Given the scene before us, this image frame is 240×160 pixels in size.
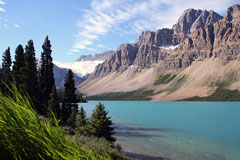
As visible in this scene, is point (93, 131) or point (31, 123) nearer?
point (31, 123)

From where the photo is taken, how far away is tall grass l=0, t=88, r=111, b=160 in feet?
5.89

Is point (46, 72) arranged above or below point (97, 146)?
above

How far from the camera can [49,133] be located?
189 centimetres

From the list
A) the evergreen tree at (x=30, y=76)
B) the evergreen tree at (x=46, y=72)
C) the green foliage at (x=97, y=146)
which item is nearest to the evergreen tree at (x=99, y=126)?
the green foliage at (x=97, y=146)

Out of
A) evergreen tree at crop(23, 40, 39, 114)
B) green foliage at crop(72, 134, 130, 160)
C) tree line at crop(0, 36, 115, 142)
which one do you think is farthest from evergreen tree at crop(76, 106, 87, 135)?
evergreen tree at crop(23, 40, 39, 114)

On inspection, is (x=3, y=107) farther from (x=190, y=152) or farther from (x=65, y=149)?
(x=190, y=152)

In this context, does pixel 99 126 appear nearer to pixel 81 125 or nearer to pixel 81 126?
pixel 81 126

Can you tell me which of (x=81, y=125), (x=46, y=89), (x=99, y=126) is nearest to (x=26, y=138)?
(x=99, y=126)

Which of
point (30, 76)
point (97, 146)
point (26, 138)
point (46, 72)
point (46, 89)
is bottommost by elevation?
point (97, 146)

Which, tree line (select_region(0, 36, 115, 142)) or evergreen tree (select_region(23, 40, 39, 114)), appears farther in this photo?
evergreen tree (select_region(23, 40, 39, 114))

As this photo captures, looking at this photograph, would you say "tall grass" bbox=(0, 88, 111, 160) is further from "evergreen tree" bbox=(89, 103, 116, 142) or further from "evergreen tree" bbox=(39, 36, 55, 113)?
"evergreen tree" bbox=(39, 36, 55, 113)

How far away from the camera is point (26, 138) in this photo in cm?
179

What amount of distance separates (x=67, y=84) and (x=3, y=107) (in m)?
42.4

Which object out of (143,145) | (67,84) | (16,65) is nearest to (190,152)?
(143,145)
